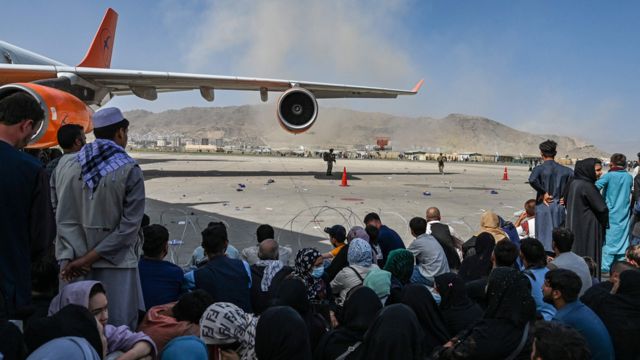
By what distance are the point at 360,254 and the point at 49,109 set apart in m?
7.56

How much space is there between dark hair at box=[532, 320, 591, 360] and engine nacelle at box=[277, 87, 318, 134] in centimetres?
1274

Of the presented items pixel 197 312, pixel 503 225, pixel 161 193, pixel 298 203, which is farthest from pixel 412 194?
pixel 197 312

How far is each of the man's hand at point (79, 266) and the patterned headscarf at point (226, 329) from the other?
2.49 feet

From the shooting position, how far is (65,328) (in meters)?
1.97

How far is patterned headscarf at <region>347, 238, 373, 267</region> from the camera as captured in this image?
371cm

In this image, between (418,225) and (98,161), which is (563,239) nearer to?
(418,225)

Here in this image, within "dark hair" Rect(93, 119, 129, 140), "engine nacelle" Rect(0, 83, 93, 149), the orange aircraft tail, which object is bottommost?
"dark hair" Rect(93, 119, 129, 140)

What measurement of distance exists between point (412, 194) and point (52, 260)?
463 inches

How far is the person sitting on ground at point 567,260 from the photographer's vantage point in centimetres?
383

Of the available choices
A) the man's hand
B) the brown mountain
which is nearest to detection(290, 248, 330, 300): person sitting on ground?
the man's hand

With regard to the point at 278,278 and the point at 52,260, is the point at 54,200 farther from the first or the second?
the point at 278,278

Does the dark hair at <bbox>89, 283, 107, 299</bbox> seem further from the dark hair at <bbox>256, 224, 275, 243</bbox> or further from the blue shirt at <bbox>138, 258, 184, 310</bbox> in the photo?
the dark hair at <bbox>256, 224, 275, 243</bbox>

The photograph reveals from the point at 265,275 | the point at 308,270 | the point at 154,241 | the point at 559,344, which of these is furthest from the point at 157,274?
the point at 559,344

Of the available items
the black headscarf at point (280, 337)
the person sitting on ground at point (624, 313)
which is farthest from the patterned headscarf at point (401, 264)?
the black headscarf at point (280, 337)
